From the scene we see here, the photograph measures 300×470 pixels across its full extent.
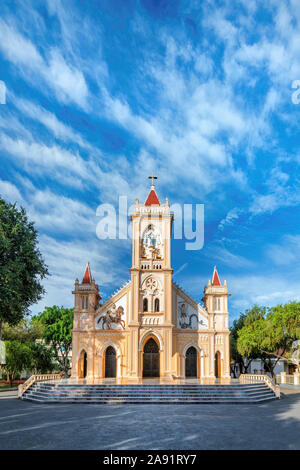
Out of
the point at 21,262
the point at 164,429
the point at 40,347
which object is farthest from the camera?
the point at 40,347

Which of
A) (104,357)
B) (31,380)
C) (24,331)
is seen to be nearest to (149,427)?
(31,380)

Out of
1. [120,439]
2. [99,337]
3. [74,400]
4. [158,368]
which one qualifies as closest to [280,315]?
[158,368]

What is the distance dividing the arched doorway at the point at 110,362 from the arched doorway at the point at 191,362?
7.26 m

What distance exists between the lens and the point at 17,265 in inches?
1031

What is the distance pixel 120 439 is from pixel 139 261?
26.7 meters

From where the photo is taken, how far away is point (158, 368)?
124 feet

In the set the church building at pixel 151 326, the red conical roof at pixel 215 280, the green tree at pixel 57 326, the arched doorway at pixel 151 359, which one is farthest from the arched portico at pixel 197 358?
the green tree at pixel 57 326

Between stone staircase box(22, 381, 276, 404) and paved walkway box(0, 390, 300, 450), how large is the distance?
2.22m

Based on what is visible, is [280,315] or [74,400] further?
[280,315]

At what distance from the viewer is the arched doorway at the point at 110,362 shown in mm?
38031

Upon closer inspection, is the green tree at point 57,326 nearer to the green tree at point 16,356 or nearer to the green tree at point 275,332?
the green tree at point 16,356

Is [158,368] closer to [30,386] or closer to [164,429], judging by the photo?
[30,386]

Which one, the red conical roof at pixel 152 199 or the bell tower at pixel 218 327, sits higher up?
the red conical roof at pixel 152 199

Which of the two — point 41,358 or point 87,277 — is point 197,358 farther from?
point 41,358
